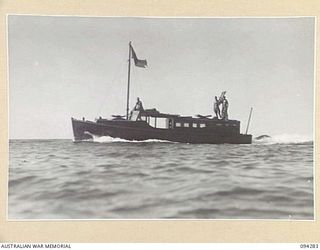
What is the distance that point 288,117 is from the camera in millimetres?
965

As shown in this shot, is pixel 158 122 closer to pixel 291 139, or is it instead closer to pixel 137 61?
pixel 137 61

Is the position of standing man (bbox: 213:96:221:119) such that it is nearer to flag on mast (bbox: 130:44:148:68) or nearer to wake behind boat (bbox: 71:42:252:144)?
wake behind boat (bbox: 71:42:252:144)

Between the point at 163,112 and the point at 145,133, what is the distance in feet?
0.25

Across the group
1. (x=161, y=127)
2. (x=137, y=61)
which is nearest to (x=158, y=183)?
(x=161, y=127)

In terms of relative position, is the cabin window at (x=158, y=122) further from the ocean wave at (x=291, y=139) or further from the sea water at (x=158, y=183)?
the ocean wave at (x=291, y=139)

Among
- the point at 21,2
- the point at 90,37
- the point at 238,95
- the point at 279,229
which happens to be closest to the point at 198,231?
the point at 279,229

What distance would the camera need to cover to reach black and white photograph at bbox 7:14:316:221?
3.07 feet

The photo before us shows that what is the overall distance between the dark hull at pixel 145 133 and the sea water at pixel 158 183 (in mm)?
32

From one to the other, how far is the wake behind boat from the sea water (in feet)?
0.12

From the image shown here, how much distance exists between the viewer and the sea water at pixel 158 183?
0.93 metres

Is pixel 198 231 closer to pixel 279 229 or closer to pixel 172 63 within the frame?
pixel 279 229

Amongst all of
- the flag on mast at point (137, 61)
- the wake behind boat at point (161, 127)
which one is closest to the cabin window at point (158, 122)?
the wake behind boat at point (161, 127)

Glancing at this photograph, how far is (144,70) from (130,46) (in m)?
0.05

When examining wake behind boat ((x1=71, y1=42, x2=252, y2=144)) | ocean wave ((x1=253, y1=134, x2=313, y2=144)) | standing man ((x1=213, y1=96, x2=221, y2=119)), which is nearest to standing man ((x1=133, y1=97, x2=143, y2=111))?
wake behind boat ((x1=71, y1=42, x2=252, y2=144))
